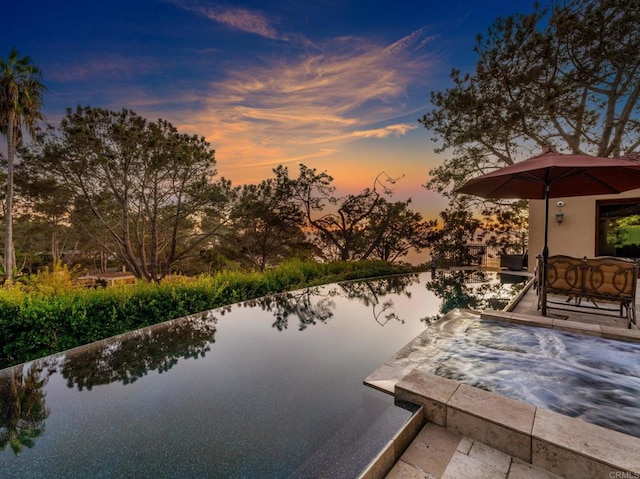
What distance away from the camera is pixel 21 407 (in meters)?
2.36

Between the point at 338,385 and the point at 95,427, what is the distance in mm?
1921

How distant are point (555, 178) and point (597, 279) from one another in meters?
1.53

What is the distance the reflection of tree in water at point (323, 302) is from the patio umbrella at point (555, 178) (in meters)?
2.61

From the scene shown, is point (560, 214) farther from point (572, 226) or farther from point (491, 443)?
point (491, 443)

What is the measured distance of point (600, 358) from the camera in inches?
116

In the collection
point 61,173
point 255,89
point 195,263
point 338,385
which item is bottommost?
point 195,263

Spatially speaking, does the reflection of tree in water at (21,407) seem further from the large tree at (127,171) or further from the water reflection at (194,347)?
the large tree at (127,171)

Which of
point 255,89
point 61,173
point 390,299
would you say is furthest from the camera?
point 61,173

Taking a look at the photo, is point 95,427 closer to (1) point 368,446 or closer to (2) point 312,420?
(2) point 312,420

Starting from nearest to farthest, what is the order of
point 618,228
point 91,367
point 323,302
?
1. point 91,367
2. point 323,302
3. point 618,228

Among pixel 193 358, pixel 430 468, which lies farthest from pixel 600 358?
pixel 193 358

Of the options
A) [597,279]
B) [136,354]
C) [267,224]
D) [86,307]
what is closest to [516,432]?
[597,279]

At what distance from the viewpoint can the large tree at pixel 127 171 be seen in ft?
41.4

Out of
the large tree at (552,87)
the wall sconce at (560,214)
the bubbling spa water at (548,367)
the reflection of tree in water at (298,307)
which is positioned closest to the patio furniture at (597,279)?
the bubbling spa water at (548,367)
